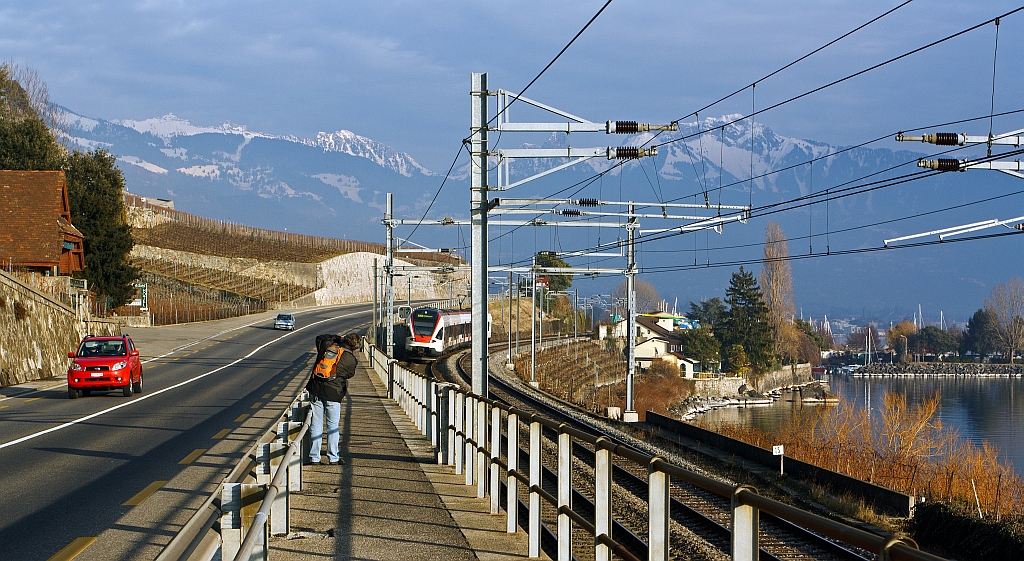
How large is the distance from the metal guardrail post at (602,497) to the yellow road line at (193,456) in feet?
31.2

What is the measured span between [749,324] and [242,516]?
4855 inches

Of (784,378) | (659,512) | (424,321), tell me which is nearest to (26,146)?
(424,321)

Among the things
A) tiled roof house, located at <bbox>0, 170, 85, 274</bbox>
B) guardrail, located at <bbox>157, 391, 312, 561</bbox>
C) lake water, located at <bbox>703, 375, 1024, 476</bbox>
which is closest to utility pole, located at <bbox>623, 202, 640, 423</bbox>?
lake water, located at <bbox>703, 375, 1024, 476</bbox>

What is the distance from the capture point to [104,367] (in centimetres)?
2752

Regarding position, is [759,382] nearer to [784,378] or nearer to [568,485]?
[784,378]

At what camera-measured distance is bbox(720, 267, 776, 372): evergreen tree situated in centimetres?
12364

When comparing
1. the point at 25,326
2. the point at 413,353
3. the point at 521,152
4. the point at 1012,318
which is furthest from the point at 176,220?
the point at 1012,318

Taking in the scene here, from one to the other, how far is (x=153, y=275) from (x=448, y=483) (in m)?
97.3

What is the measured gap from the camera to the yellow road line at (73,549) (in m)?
8.45

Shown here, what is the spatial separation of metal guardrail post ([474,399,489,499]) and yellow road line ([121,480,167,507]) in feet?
12.8

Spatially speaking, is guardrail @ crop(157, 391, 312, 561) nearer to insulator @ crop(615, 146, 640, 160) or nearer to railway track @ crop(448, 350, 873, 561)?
railway track @ crop(448, 350, 873, 561)

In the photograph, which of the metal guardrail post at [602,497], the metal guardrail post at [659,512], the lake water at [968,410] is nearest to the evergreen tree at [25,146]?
the lake water at [968,410]

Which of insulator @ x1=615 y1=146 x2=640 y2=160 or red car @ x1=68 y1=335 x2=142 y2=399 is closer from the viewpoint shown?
insulator @ x1=615 y1=146 x2=640 y2=160

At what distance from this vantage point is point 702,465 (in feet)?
75.3
